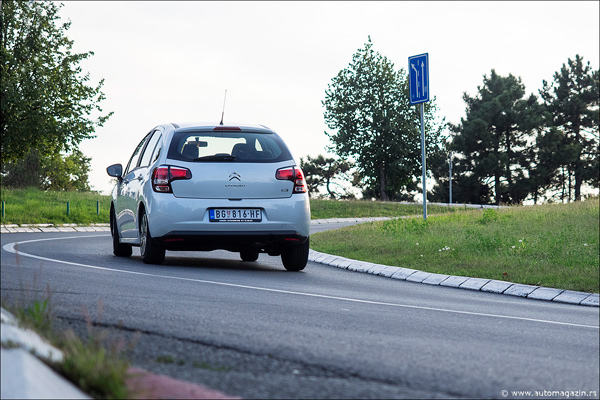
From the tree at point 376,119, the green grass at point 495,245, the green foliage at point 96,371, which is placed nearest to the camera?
the green foliage at point 96,371

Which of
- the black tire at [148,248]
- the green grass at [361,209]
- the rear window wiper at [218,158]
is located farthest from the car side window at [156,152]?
the green grass at [361,209]

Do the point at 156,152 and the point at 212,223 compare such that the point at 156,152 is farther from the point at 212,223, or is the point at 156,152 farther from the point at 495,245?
the point at 495,245

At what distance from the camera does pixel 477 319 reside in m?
7.05

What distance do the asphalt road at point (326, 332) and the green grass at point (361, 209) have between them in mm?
25629

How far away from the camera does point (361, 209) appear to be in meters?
37.8

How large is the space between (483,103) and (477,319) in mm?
70063

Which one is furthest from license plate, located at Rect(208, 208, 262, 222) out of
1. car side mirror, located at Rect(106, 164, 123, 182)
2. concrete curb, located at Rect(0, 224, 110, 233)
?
concrete curb, located at Rect(0, 224, 110, 233)

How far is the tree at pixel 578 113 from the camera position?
71938 millimetres

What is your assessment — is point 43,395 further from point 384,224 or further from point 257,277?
point 384,224

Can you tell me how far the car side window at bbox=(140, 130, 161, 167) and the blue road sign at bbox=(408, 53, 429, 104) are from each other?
778 centimetres

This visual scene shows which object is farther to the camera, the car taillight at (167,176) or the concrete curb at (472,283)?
the car taillight at (167,176)

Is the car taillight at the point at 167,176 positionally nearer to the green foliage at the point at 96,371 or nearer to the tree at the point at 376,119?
the green foliage at the point at 96,371

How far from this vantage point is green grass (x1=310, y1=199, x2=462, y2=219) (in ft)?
118

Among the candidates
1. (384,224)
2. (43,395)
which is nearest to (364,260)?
(384,224)
